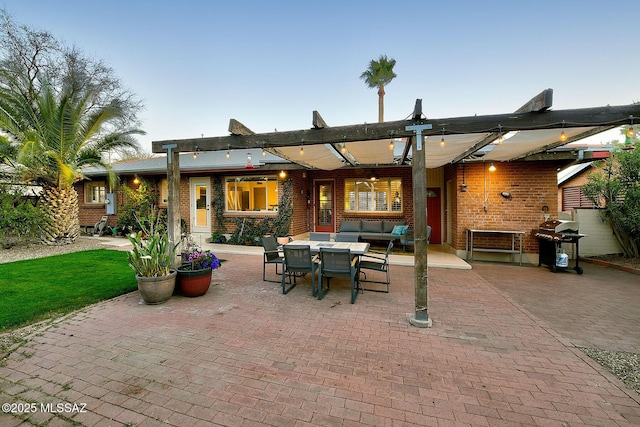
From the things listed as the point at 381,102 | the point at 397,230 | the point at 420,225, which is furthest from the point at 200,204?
the point at 381,102

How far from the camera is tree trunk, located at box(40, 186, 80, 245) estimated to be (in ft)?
28.6

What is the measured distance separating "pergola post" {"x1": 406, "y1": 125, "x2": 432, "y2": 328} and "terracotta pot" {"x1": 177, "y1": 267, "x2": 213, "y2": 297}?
3492 mm

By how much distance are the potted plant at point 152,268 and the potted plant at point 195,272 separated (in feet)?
0.61

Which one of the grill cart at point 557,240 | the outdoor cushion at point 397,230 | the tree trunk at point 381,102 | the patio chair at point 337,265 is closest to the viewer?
the patio chair at point 337,265

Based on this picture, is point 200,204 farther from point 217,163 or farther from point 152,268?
point 152,268

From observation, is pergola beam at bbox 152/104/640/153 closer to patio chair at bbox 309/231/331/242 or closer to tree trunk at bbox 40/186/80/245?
patio chair at bbox 309/231/331/242

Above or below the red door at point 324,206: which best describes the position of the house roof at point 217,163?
above

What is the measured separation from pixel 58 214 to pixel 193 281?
834 centimetres

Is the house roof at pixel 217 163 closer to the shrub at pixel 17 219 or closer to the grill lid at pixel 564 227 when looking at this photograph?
the shrub at pixel 17 219

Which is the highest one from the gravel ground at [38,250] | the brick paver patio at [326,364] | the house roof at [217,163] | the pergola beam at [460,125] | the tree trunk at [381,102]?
the tree trunk at [381,102]

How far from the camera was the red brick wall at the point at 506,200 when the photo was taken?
7434 millimetres

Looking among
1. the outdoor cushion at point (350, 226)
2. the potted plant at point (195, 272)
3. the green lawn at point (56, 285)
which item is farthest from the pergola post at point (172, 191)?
the outdoor cushion at point (350, 226)

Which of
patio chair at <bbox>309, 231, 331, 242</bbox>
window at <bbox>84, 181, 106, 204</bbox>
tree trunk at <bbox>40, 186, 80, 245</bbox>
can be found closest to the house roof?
window at <bbox>84, 181, 106, 204</bbox>

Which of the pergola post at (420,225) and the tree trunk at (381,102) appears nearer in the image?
the pergola post at (420,225)
